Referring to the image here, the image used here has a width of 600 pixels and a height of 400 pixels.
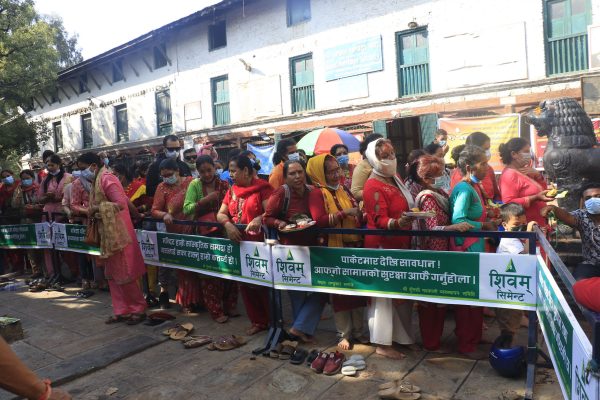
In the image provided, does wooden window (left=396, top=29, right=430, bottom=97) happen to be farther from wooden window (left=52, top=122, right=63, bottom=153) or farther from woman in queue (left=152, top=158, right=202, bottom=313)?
wooden window (left=52, top=122, right=63, bottom=153)

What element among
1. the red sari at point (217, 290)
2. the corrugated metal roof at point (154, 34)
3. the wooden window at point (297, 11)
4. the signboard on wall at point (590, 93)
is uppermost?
the corrugated metal roof at point (154, 34)

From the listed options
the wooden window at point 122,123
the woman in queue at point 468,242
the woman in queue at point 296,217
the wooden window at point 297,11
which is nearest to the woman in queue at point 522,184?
the woman in queue at point 468,242

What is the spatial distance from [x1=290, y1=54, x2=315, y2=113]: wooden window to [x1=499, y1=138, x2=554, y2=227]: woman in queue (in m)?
10.2

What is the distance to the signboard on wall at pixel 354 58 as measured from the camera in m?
12.6

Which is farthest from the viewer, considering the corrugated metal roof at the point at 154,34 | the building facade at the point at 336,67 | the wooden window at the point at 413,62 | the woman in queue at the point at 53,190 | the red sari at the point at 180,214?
the corrugated metal roof at the point at 154,34

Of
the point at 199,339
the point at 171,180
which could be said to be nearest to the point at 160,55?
the point at 171,180

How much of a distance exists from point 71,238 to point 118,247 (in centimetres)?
215

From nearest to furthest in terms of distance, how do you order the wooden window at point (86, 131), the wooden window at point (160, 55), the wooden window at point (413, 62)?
the wooden window at point (413, 62)
the wooden window at point (160, 55)
the wooden window at point (86, 131)

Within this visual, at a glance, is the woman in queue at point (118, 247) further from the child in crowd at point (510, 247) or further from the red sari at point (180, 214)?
the child in crowd at point (510, 247)

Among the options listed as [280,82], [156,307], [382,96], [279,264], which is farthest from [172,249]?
[280,82]

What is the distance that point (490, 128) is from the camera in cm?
1006

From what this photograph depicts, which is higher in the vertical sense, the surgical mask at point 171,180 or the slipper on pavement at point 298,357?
the surgical mask at point 171,180

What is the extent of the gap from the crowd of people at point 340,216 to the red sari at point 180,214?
0.01 m

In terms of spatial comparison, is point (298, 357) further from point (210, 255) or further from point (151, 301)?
point (151, 301)
